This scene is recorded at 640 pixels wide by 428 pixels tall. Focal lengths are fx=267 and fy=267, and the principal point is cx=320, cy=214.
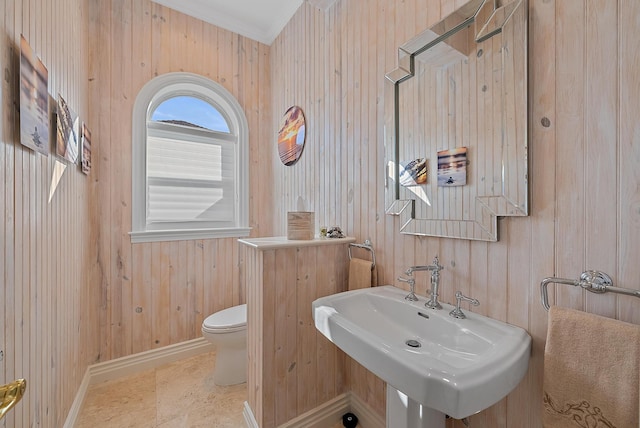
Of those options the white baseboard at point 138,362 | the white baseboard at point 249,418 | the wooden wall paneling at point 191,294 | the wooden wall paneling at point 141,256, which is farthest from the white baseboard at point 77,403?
the white baseboard at point 249,418

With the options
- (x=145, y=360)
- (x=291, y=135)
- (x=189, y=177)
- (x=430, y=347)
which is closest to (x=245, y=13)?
(x=291, y=135)

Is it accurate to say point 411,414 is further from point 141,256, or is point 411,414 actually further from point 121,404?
point 141,256

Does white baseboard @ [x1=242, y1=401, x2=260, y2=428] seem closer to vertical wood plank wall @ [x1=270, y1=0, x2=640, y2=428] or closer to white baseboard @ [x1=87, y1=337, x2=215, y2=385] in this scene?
vertical wood plank wall @ [x1=270, y1=0, x2=640, y2=428]

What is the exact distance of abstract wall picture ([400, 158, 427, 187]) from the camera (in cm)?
129

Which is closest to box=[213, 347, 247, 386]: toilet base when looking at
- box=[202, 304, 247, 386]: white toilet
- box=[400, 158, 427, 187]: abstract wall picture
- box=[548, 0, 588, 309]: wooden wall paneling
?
box=[202, 304, 247, 386]: white toilet

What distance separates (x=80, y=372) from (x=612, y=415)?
2.56m

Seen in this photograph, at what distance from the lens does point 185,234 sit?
233 centimetres

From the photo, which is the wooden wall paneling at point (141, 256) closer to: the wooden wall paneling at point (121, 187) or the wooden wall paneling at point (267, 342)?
the wooden wall paneling at point (121, 187)

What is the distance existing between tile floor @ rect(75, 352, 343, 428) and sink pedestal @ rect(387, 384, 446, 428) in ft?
2.46

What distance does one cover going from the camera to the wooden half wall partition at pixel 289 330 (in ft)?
4.53

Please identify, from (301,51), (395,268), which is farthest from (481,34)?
(301,51)

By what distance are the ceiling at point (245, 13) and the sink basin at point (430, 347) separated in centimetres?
242

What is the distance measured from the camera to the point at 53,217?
1.24 metres

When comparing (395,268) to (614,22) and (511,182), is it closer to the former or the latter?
(511,182)
